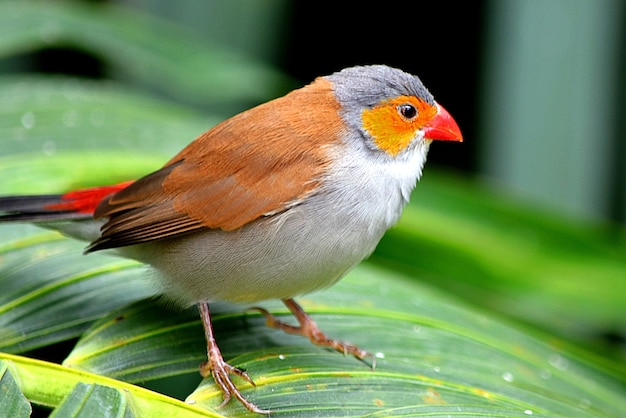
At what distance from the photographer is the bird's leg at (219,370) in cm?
209

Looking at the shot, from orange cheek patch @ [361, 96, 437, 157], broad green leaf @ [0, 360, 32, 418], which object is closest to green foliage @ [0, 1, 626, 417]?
broad green leaf @ [0, 360, 32, 418]

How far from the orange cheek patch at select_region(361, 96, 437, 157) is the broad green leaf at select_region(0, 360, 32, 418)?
4.28 feet

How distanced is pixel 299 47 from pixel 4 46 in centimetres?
253

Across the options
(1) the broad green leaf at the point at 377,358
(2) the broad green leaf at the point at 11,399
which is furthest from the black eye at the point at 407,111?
(2) the broad green leaf at the point at 11,399

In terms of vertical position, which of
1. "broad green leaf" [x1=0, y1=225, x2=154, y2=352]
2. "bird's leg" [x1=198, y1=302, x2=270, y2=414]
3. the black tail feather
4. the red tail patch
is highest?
the red tail patch

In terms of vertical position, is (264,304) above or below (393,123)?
below

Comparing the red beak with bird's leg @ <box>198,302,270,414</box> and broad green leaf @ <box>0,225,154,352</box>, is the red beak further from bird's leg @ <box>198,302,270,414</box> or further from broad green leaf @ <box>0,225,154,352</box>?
broad green leaf @ <box>0,225,154,352</box>

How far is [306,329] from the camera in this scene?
2.73 m

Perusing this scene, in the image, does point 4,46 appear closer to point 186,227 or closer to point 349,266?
point 186,227

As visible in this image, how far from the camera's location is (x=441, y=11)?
5816 mm

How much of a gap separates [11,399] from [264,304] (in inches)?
48.9

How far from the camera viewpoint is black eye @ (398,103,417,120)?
2779 millimetres

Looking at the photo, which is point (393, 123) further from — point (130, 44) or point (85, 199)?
point (130, 44)

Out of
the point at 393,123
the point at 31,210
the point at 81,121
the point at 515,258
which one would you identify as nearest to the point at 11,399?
the point at 31,210
